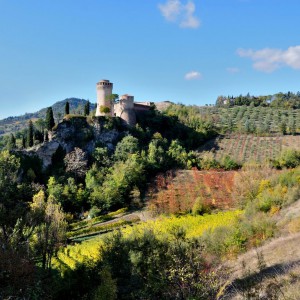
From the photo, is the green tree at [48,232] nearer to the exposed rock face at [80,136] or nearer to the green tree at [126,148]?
the exposed rock face at [80,136]

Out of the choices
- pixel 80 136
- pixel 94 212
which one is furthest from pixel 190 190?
pixel 80 136

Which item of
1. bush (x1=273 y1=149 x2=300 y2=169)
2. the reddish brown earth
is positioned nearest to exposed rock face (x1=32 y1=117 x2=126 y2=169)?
the reddish brown earth

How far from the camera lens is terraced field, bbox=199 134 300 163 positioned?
6888 centimetres

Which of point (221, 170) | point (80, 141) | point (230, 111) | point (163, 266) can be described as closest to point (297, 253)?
point (163, 266)

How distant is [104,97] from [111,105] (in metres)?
2.16

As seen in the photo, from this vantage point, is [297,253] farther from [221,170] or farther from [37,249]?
[221,170]

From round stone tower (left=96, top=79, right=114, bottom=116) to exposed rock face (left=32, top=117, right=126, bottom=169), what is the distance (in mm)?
3080

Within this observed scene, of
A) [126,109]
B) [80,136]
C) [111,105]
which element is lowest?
[80,136]

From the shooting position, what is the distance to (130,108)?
6900 centimetres

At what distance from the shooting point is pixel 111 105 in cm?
6831

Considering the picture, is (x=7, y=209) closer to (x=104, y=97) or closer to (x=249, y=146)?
(x=104, y=97)

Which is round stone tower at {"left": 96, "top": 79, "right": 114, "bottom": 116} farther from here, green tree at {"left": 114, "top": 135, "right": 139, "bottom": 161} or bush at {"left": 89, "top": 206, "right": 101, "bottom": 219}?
bush at {"left": 89, "top": 206, "right": 101, "bottom": 219}

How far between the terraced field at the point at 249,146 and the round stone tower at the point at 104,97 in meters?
21.6

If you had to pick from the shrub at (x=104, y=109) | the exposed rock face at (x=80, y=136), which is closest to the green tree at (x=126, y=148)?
the exposed rock face at (x=80, y=136)
